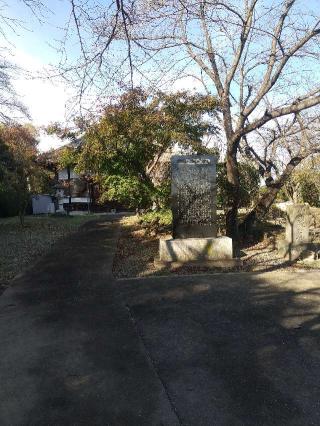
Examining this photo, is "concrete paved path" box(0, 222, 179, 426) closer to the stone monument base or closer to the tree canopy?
the stone monument base

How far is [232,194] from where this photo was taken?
38.4 ft

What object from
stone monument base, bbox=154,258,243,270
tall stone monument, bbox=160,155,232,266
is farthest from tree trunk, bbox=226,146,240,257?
stone monument base, bbox=154,258,243,270

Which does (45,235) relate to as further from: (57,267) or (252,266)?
(252,266)

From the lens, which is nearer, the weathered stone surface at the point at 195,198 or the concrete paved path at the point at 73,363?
the concrete paved path at the point at 73,363

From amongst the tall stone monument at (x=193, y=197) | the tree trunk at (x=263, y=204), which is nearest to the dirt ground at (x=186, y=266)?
the tree trunk at (x=263, y=204)

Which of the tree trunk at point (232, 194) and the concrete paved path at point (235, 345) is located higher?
the tree trunk at point (232, 194)

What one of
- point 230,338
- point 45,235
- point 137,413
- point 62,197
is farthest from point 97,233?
point 62,197

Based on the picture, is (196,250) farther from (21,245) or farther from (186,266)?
Answer: (21,245)

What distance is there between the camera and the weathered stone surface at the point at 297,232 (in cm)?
964

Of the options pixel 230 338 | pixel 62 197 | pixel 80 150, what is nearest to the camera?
pixel 230 338

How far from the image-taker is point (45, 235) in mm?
16031

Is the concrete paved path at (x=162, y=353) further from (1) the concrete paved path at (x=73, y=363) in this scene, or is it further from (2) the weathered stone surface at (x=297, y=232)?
(2) the weathered stone surface at (x=297, y=232)

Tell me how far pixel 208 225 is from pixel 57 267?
12.3 ft

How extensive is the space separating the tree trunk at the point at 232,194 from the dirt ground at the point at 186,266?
1.72ft
